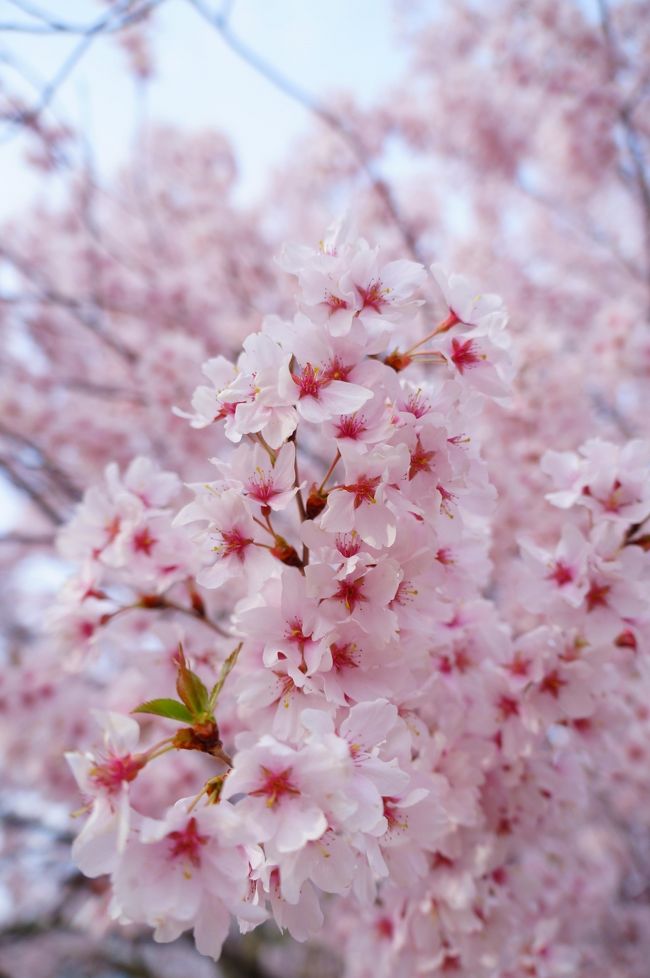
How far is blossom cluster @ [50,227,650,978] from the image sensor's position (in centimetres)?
83

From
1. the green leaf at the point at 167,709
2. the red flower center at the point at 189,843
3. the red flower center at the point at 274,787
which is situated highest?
the red flower center at the point at 274,787

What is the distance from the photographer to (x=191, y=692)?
1.00 m

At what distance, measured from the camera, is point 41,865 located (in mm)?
4574

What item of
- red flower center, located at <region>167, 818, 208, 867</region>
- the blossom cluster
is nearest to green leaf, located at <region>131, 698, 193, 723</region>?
the blossom cluster

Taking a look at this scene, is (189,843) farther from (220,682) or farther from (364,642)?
(364,642)

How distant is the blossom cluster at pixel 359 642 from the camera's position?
0.83 m

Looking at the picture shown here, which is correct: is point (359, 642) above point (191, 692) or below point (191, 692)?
above

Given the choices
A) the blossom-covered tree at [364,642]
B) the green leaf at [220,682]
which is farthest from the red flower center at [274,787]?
the green leaf at [220,682]

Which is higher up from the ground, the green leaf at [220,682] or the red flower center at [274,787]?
the red flower center at [274,787]

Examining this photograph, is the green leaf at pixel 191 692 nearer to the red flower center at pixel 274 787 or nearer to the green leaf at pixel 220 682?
the green leaf at pixel 220 682

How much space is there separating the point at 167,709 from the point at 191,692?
4 cm

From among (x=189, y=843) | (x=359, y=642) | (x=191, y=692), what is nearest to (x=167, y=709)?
(x=191, y=692)

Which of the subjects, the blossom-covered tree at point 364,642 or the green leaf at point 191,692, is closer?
the blossom-covered tree at point 364,642

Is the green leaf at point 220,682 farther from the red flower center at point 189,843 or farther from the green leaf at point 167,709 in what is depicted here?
the red flower center at point 189,843
